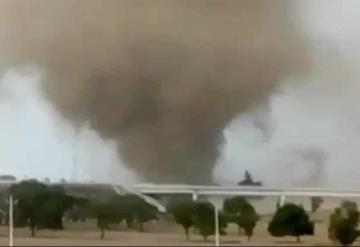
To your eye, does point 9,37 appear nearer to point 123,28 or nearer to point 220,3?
point 123,28

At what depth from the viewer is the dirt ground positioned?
6.22ft

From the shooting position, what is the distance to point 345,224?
1926 millimetres

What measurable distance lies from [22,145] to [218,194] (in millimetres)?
414

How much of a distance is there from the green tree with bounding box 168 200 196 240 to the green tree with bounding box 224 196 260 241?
0.23 ft

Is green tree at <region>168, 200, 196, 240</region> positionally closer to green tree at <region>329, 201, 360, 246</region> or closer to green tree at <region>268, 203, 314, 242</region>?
green tree at <region>268, 203, 314, 242</region>

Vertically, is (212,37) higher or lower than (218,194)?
higher

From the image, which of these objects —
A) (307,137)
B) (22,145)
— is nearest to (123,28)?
(22,145)

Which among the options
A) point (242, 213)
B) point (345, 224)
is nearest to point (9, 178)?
point (242, 213)

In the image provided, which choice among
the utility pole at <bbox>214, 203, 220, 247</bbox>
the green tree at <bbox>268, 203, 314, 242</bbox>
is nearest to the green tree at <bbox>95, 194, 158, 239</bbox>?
the utility pole at <bbox>214, 203, 220, 247</bbox>

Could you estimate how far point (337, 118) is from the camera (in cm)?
196

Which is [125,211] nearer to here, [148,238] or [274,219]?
[148,238]

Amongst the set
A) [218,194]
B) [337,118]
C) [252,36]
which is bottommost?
[218,194]

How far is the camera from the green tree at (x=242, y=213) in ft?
6.28

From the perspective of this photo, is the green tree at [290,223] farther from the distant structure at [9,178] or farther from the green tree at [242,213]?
the distant structure at [9,178]
